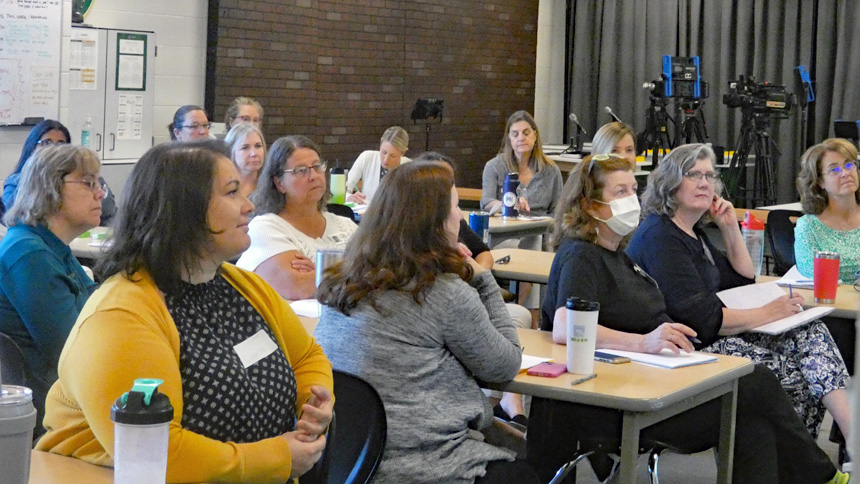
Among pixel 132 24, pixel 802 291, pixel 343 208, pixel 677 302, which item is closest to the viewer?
pixel 677 302

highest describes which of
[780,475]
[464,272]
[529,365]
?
[464,272]

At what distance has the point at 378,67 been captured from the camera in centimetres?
923

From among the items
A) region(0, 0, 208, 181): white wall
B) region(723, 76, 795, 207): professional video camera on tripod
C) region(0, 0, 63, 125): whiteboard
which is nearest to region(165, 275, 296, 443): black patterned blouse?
region(0, 0, 63, 125): whiteboard

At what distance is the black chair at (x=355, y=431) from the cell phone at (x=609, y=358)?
2.60 ft

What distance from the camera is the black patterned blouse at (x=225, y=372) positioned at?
1712mm

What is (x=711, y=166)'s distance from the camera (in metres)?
3.54

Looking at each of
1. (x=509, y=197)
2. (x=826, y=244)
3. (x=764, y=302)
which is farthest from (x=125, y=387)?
(x=509, y=197)

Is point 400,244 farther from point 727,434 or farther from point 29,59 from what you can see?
point 29,59

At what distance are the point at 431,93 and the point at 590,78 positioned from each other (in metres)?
2.37

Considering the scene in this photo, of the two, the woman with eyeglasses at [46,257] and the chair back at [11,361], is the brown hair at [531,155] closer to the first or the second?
the woman with eyeglasses at [46,257]

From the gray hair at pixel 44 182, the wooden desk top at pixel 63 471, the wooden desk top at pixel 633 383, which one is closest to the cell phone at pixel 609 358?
→ the wooden desk top at pixel 633 383

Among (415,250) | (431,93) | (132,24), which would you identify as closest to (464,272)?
(415,250)

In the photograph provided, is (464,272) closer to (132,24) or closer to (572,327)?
(572,327)

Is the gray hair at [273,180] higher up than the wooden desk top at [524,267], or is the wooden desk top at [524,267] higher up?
the gray hair at [273,180]
